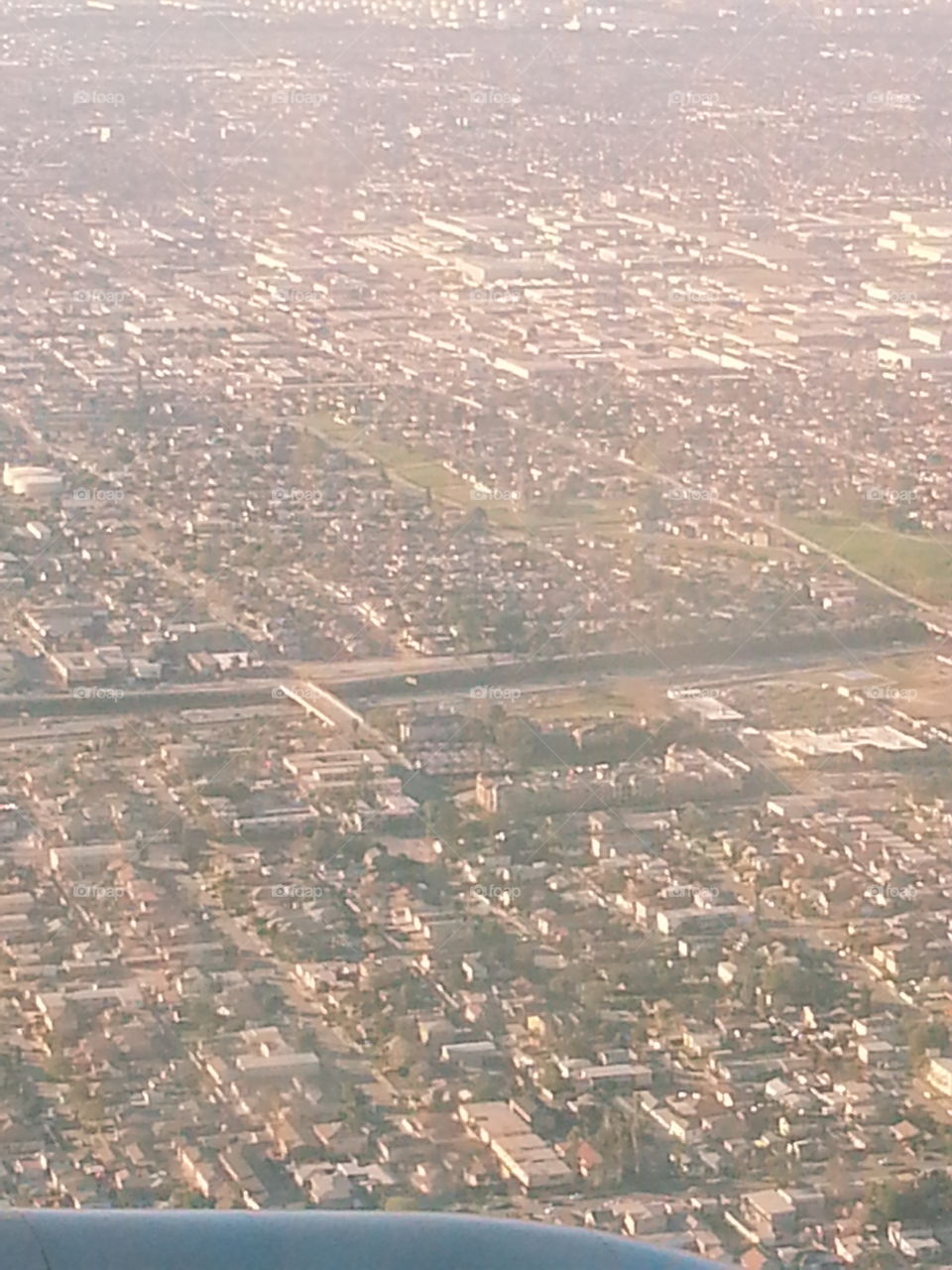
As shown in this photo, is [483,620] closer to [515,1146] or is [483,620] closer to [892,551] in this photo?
[892,551]

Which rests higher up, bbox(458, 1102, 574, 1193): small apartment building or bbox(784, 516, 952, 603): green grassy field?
bbox(458, 1102, 574, 1193): small apartment building

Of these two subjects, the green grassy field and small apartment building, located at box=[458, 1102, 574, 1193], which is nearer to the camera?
small apartment building, located at box=[458, 1102, 574, 1193]

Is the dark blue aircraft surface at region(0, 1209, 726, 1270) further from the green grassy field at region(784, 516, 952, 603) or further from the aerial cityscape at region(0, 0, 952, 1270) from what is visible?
the green grassy field at region(784, 516, 952, 603)

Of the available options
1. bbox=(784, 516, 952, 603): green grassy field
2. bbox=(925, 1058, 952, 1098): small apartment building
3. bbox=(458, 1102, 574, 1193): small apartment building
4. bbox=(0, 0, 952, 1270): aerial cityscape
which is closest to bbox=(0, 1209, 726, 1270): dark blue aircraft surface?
bbox=(0, 0, 952, 1270): aerial cityscape

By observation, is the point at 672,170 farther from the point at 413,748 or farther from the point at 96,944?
the point at 96,944

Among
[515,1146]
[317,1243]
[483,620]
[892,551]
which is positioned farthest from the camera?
[892,551]

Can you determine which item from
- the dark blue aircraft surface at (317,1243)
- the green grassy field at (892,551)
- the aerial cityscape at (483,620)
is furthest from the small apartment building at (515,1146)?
the green grassy field at (892,551)

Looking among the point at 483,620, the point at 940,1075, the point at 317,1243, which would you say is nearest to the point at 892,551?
the point at 483,620

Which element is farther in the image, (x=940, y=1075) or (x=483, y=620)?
(x=483, y=620)
